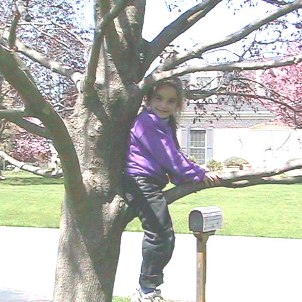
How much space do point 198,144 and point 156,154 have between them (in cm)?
3533

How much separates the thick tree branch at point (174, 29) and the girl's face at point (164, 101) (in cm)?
26

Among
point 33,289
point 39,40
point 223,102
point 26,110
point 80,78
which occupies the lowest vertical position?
point 33,289

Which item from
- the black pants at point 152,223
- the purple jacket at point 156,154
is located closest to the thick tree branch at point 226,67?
the purple jacket at point 156,154

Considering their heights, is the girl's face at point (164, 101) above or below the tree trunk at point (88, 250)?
above

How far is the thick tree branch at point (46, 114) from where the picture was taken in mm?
2572

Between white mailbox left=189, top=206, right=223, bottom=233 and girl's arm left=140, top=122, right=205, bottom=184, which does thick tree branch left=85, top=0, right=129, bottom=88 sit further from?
white mailbox left=189, top=206, right=223, bottom=233

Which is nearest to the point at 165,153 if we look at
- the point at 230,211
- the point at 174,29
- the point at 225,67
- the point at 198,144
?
the point at 225,67

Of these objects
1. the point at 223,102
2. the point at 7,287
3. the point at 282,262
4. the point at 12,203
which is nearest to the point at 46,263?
the point at 7,287

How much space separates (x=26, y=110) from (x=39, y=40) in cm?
259

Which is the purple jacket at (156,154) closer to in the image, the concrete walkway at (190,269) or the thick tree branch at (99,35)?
the thick tree branch at (99,35)

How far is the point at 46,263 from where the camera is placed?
9438 millimetres

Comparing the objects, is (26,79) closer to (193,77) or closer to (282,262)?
(193,77)

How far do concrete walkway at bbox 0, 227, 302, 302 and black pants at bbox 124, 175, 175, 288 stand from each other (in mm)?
3596

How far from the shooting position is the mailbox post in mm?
3553
